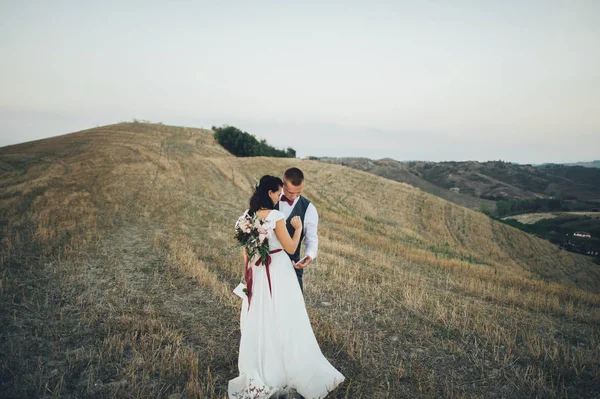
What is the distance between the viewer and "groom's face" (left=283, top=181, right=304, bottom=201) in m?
4.24

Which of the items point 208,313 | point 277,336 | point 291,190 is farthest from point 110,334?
point 291,190

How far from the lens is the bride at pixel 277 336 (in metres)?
4.03

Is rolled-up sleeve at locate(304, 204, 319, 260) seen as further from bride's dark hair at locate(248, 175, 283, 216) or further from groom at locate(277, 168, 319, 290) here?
bride's dark hair at locate(248, 175, 283, 216)

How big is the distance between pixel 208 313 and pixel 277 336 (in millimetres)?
3263

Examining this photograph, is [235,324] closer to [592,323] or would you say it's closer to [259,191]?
[259,191]

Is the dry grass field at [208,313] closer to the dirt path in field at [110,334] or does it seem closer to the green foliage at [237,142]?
the dirt path in field at [110,334]

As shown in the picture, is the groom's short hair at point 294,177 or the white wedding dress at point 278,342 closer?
the white wedding dress at point 278,342

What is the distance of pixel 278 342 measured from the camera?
4062 mm

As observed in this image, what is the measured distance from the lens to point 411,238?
23391 mm

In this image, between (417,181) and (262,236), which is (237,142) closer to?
(262,236)

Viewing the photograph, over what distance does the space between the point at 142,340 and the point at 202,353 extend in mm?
1139

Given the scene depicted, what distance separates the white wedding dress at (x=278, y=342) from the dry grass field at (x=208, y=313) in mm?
579

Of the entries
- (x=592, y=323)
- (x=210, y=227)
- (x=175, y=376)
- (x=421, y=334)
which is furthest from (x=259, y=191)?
(x=210, y=227)

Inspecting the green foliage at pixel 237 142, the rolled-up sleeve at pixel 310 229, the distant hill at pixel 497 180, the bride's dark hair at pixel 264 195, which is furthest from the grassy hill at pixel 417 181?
the bride's dark hair at pixel 264 195
